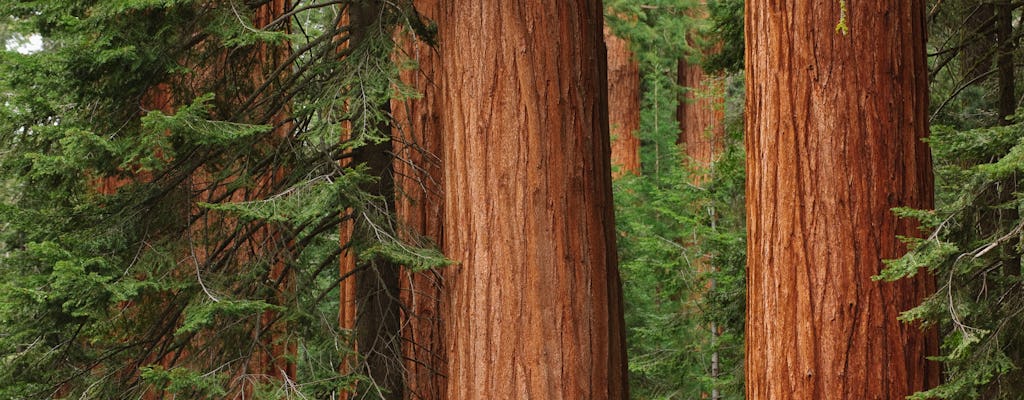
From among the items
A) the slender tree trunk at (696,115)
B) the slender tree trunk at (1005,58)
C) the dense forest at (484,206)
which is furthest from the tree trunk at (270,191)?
the slender tree trunk at (696,115)

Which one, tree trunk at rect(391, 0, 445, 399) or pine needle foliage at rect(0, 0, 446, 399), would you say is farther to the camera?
tree trunk at rect(391, 0, 445, 399)

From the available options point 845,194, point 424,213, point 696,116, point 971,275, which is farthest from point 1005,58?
point 696,116

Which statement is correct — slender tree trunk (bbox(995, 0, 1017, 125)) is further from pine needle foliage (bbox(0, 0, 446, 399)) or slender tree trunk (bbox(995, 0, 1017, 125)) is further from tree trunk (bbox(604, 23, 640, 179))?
tree trunk (bbox(604, 23, 640, 179))

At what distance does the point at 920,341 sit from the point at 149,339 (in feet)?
14.5

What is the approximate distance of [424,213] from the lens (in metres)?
6.33

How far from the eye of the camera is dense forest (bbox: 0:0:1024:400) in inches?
175

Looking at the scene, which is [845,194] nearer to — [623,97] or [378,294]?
[378,294]

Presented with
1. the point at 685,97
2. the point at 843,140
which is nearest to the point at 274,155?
the point at 843,140

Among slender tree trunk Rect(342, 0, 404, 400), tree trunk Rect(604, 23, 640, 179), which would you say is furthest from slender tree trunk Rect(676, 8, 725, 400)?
slender tree trunk Rect(342, 0, 404, 400)

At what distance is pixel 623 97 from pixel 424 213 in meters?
10.7

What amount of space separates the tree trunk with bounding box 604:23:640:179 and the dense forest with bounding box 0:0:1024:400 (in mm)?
9007

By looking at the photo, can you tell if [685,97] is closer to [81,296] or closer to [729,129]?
[729,129]

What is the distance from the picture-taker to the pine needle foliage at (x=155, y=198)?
545cm

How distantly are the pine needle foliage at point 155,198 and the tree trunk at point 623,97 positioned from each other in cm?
1036
